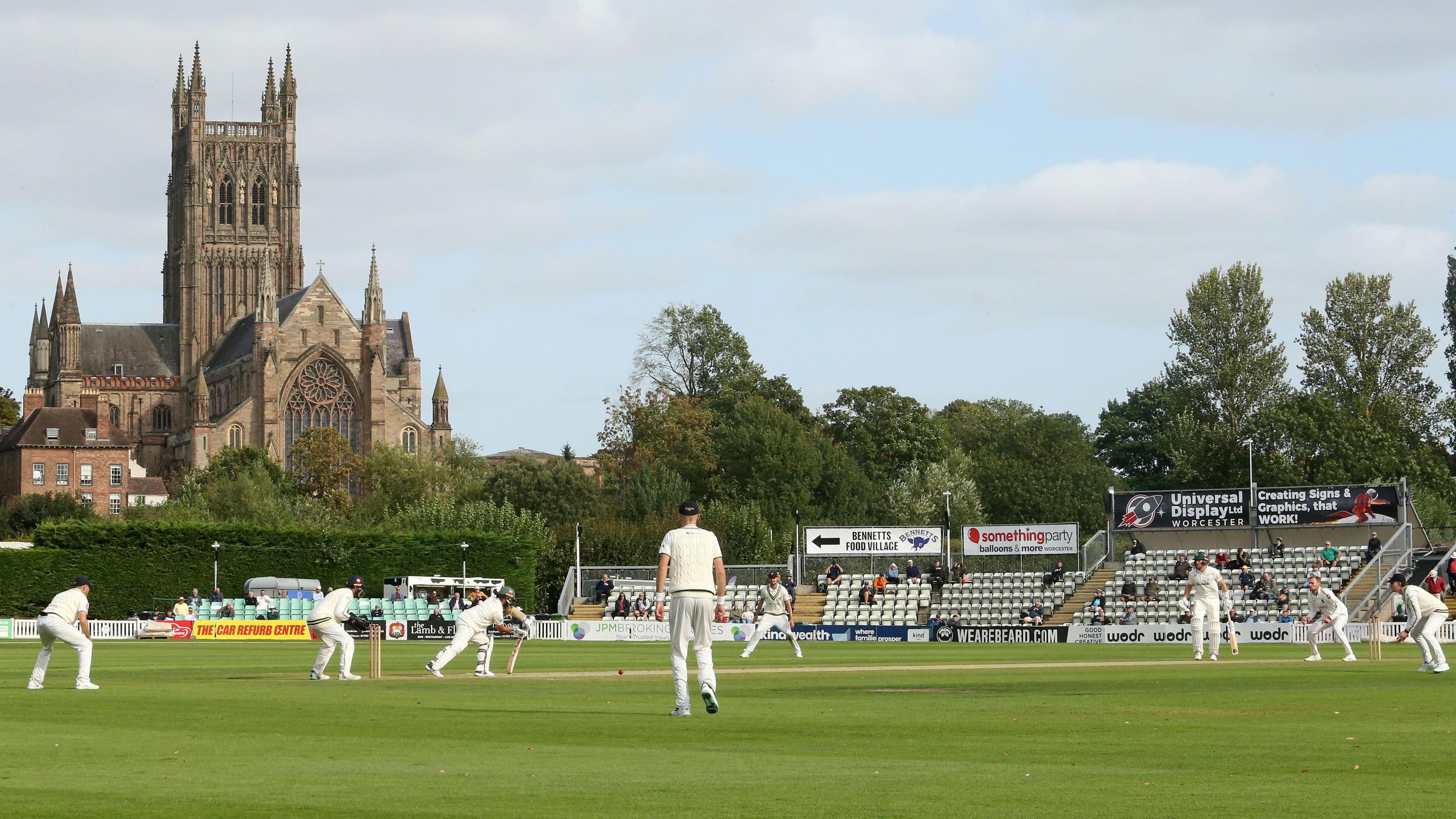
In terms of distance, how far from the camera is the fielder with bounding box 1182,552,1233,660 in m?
29.3

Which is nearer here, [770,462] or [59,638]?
[59,638]

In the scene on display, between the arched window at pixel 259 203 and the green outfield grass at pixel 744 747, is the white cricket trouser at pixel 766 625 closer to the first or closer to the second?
the green outfield grass at pixel 744 747

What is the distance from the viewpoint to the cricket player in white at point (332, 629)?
2344 cm

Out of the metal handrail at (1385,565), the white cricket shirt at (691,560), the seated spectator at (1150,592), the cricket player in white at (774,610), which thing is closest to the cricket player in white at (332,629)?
the white cricket shirt at (691,560)

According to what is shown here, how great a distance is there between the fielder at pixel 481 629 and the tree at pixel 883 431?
84349mm

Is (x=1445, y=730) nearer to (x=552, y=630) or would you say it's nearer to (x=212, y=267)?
(x=552, y=630)

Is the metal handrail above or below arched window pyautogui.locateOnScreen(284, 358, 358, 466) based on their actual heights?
below

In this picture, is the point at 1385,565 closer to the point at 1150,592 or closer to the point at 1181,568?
the point at 1181,568

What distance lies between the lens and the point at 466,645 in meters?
25.0

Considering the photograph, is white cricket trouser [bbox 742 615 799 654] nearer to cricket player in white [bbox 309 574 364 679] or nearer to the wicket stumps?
the wicket stumps

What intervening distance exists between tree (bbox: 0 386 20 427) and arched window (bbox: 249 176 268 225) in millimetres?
26901

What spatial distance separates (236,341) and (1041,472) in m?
80.9

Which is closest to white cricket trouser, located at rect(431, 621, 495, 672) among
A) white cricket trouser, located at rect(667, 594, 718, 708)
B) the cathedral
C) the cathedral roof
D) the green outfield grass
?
the green outfield grass

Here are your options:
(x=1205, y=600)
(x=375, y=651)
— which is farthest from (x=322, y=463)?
(x=375, y=651)
